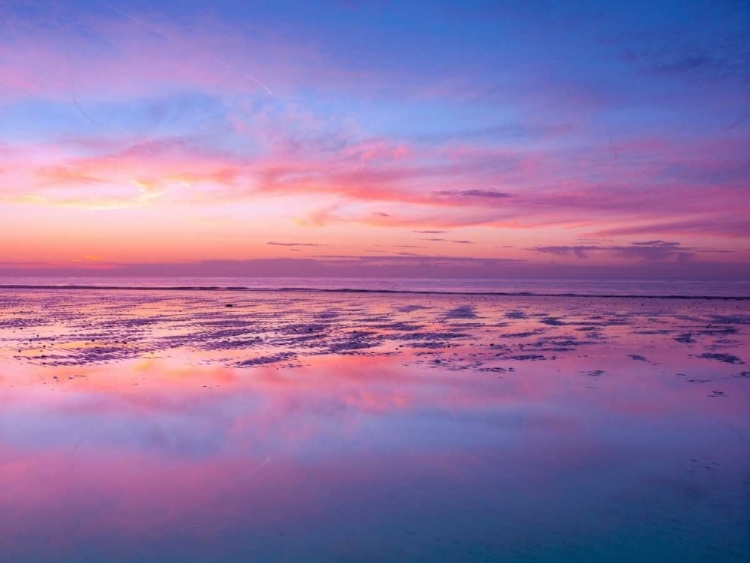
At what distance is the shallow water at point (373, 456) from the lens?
7.11 meters

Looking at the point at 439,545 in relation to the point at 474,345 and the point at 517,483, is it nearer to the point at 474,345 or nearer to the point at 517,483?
the point at 517,483

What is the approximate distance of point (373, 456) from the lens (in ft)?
33.1

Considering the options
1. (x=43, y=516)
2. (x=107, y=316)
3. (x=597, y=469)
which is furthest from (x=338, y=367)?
(x=107, y=316)

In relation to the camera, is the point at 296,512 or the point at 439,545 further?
the point at 296,512

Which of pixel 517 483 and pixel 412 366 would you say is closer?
pixel 517 483

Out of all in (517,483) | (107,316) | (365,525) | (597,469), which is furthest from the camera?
(107,316)

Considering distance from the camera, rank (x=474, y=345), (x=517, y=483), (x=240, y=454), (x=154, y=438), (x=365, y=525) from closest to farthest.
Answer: (x=365, y=525) < (x=517, y=483) < (x=240, y=454) < (x=154, y=438) < (x=474, y=345)

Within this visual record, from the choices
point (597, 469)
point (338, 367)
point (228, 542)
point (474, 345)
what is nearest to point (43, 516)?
point (228, 542)

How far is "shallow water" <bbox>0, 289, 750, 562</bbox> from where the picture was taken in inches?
280

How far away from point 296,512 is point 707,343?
2251 centimetres

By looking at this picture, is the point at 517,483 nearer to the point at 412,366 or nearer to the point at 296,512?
the point at 296,512

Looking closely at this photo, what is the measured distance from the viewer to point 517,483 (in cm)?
888

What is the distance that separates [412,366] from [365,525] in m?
11.4

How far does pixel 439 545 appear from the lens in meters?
6.97
